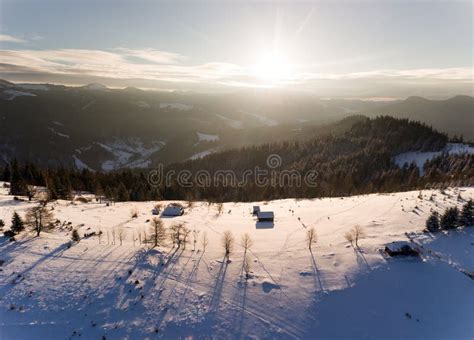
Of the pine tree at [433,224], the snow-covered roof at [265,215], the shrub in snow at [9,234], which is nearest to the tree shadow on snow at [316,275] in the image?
the pine tree at [433,224]

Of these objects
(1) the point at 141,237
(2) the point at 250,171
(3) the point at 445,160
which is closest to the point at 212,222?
(1) the point at 141,237

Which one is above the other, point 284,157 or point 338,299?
point 338,299

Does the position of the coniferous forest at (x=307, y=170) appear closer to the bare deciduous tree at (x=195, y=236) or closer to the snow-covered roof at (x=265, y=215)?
the snow-covered roof at (x=265, y=215)

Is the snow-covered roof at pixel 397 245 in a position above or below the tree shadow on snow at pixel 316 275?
above

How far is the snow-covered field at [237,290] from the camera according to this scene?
24.8 m

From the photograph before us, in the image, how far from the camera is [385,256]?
34.9 metres

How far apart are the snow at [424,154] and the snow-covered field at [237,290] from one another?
11058cm

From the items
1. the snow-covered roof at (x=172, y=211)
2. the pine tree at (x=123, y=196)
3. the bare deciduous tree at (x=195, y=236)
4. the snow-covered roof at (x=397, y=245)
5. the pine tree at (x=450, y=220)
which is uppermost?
the pine tree at (x=450, y=220)

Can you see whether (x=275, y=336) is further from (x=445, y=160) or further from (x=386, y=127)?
(x=386, y=127)

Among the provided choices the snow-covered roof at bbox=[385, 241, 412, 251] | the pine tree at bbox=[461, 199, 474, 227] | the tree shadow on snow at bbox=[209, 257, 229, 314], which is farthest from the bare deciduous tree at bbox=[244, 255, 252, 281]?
the pine tree at bbox=[461, 199, 474, 227]

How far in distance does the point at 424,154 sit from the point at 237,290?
150 meters

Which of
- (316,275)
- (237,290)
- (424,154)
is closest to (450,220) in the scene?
(316,275)

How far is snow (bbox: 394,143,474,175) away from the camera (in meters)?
133

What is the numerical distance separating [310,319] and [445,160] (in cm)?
12877
